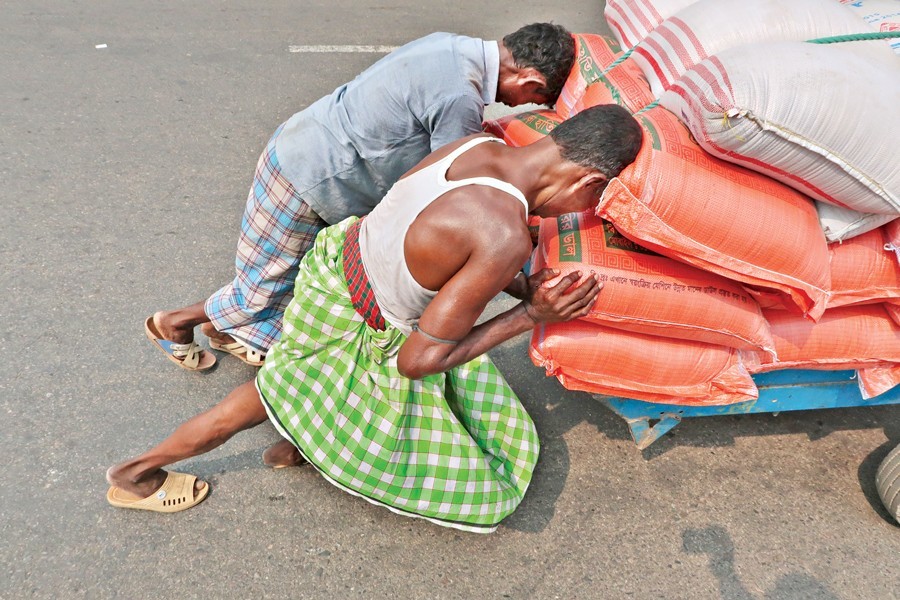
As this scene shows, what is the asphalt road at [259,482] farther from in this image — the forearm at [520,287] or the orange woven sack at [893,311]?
the forearm at [520,287]

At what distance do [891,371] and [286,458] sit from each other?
2137 mm

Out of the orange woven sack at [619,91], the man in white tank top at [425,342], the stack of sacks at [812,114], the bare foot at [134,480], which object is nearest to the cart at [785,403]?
the man in white tank top at [425,342]

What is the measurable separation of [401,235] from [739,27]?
137cm

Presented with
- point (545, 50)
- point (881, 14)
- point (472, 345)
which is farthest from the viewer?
point (881, 14)

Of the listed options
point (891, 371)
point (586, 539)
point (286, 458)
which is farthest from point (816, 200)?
point (286, 458)

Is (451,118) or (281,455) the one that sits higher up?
(451,118)

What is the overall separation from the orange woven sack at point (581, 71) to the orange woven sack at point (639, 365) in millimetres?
852

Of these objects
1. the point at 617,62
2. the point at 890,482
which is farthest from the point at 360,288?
the point at 890,482

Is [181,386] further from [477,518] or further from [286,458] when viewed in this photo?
[477,518]

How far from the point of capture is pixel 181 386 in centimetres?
270

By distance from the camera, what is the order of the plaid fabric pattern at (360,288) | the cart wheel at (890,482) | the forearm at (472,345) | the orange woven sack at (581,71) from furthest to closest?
the orange woven sack at (581,71), the cart wheel at (890,482), the plaid fabric pattern at (360,288), the forearm at (472,345)

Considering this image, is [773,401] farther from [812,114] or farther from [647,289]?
[812,114]

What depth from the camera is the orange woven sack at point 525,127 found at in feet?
7.70

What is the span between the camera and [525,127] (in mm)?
2395
